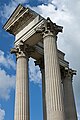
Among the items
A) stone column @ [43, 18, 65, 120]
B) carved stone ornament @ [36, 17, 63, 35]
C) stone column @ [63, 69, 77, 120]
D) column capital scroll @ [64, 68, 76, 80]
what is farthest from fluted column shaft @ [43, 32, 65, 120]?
column capital scroll @ [64, 68, 76, 80]

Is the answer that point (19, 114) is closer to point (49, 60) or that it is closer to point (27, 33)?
point (49, 60)

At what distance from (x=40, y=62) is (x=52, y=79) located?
18933 mm

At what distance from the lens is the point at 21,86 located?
5534 cm

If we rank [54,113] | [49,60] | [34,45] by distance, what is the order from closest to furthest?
[54,113] → [49,60] → [34,45]

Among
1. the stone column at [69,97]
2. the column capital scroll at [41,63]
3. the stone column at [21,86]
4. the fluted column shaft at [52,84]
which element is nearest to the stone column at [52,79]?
the fluted column shaft at [52,84]

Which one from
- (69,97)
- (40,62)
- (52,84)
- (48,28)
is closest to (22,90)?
(52,84)

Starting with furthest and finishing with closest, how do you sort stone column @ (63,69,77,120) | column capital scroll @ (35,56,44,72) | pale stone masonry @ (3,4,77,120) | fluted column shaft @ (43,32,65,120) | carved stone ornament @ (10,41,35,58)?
1. column capital scroll @ (35,56,44,72)
2. stone column @ (63,69,77,120)
3. carved stone ornament @ (10,41,35,58)
4. pale stone masonry @ (3,4,77,120)
5. fluted column shaft @ (43,32,65,120)

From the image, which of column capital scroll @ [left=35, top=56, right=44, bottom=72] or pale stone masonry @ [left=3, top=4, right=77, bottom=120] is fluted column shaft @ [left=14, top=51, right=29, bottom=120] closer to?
pale stone masonry @ [left=3, top=4, right=77, bottom=120]

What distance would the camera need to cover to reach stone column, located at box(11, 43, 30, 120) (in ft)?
174

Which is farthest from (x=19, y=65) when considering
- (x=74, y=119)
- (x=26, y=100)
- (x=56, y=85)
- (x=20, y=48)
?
(x=74, y=119)

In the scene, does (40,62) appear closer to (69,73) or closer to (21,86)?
(69,73)

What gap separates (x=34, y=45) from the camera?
204 feet

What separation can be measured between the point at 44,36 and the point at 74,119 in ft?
68.2

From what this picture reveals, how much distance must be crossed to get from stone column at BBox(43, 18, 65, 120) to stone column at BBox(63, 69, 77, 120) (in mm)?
16744
